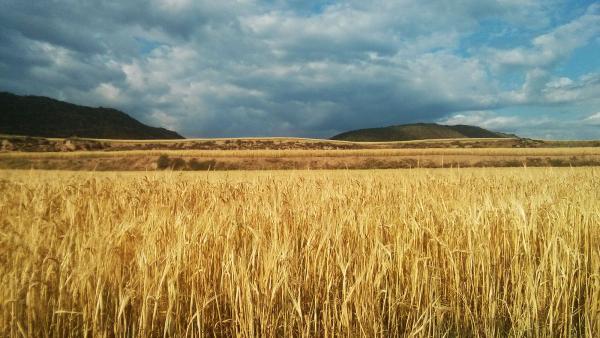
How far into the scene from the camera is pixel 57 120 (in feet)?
334

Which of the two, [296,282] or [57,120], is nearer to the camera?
[296,282]

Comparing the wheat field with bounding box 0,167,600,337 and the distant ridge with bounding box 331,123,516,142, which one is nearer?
the wheat field with bounding box 0,167,600,337

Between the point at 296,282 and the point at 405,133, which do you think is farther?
the point at 405,133

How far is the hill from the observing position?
92.6m

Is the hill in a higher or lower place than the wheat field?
higher

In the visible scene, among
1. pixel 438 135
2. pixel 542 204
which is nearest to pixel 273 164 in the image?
pixel 542 204

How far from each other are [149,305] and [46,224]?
138 centimetres

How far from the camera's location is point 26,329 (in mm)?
1877

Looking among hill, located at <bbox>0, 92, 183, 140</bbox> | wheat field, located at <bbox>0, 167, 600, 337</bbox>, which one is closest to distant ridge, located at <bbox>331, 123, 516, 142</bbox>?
hill, located at <bbox>0, 92, 183, 140</bbox>

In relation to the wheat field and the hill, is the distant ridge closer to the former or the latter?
the hill

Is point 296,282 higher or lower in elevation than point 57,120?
lower

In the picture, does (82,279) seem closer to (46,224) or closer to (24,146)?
(46,224)

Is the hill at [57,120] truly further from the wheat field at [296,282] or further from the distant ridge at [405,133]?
the wheat field at [296,282]

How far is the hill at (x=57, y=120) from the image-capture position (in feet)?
304
